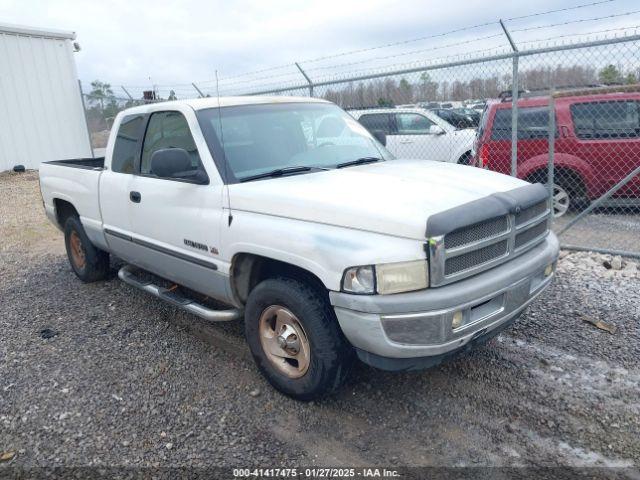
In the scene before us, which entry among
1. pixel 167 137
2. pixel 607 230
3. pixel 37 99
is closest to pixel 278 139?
pixel 167 137

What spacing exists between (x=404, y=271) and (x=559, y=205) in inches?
229

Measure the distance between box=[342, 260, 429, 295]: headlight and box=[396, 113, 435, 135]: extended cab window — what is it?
24.0 feet

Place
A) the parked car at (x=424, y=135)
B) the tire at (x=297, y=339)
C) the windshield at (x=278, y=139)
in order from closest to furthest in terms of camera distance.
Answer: the tire at (x=297, y=339) → the windshield at (x=278, y=139) → the parked car at (x=424, y=135)

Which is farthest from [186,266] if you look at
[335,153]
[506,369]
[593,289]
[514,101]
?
[514,101]

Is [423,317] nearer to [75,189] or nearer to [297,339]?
[297,339]

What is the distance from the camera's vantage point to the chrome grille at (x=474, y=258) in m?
2.84

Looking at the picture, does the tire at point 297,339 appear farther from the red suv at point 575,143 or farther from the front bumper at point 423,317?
the red suv at point 575,143

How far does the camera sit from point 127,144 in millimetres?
4785

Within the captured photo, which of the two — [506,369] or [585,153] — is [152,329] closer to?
[506,369]

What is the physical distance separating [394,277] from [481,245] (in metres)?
0.58

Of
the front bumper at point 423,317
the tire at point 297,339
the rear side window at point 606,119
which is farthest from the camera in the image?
the rear side window at point 606,119

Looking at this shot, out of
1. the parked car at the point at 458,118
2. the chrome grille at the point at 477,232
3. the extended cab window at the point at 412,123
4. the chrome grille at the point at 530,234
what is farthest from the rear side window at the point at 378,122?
the chrome grille at the point at 477,232

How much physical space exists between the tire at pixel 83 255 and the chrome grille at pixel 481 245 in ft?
13.7

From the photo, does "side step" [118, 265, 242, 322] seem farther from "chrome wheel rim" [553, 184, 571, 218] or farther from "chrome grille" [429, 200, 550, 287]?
"chrome wheel rim" [553, 184, 571, 218]
